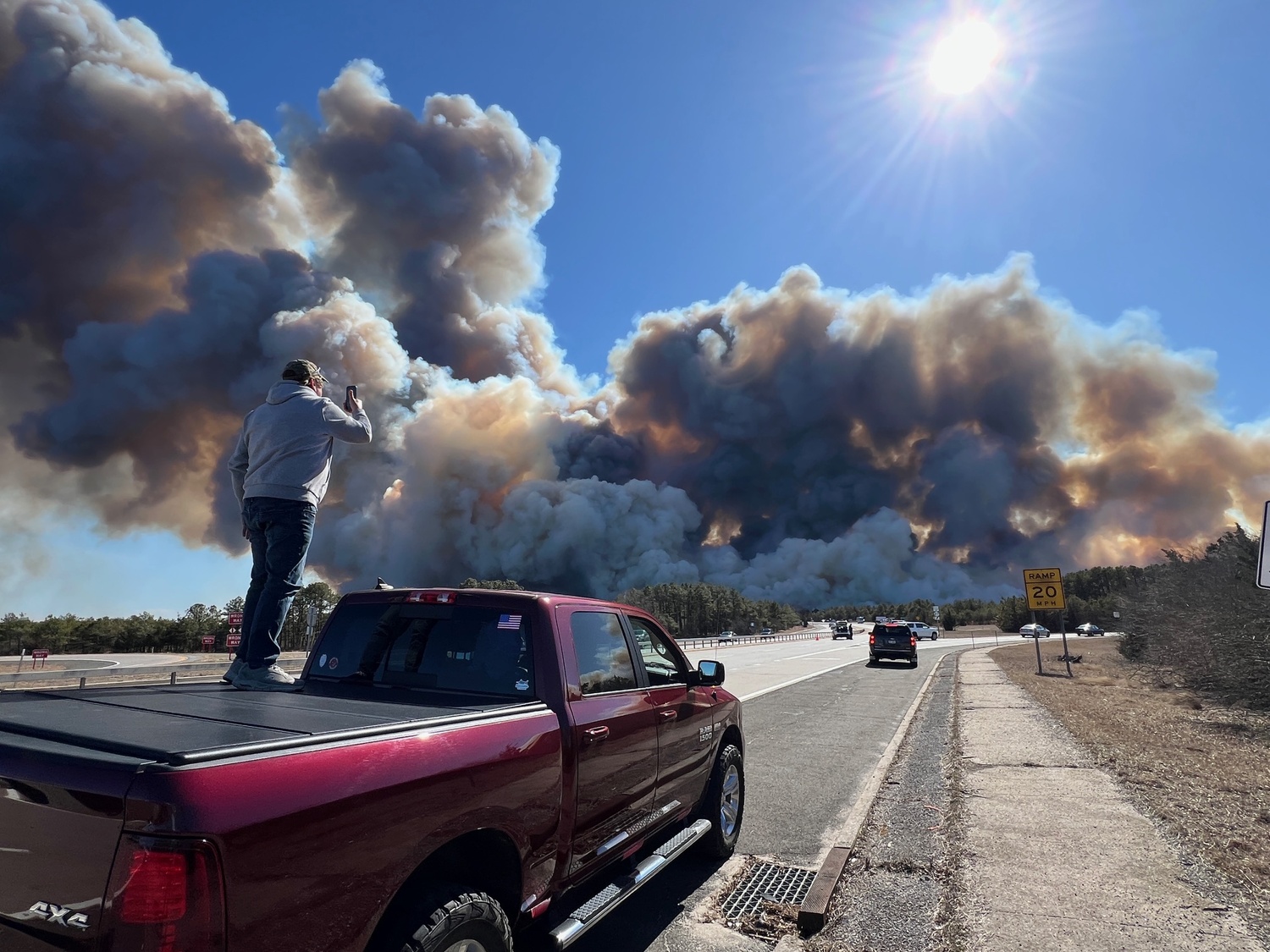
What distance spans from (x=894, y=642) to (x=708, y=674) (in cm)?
2487

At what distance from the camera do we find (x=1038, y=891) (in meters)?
4.45

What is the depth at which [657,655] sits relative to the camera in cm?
475

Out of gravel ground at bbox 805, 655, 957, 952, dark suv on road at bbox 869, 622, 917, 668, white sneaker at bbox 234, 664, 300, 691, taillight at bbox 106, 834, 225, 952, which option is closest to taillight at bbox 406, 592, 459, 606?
white sneaker at bbox 234, 664, 300, 691

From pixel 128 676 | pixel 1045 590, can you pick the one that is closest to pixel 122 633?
pixel 128 676

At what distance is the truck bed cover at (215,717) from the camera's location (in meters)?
1.87

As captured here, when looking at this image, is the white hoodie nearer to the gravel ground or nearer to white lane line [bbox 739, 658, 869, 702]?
the gravel ground

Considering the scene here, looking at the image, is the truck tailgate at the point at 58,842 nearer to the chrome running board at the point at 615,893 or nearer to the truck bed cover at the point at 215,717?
the truck bed cover at the point at 215,717

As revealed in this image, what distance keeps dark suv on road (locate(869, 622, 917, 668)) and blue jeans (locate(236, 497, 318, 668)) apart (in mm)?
26241

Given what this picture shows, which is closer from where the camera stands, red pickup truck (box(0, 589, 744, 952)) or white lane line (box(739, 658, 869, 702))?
red pickup truck (box(0, 589, 744, 952))

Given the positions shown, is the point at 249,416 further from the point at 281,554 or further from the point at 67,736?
the point at 67,736

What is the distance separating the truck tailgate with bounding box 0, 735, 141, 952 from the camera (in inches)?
65.3

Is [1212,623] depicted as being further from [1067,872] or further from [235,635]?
[235,635]

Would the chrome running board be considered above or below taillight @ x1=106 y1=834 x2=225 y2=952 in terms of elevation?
below

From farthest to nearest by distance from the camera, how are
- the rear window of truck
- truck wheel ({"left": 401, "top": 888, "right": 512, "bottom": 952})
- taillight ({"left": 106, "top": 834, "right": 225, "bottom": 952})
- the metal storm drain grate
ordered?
the metal storm drain grate, the rear window of truck, truck wheel ({"left": 401, "top": 888, "right": 512, "bottom": 952}), taillight ({"left": 106, "top": 834, "right": 225, "bottom": 952})
